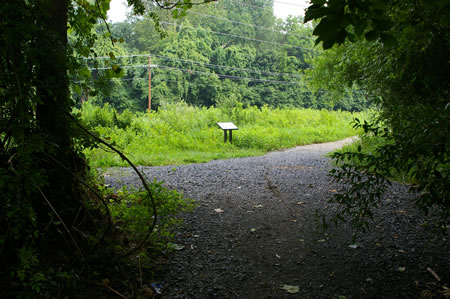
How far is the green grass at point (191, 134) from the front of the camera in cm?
1027

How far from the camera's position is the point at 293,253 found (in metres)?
3.66

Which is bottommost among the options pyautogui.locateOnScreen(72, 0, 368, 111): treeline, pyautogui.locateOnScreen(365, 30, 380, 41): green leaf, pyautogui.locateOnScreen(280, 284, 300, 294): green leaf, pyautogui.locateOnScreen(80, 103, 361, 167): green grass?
pyautogui.locateOnScreen(280, 284, 300, 294): green leaf

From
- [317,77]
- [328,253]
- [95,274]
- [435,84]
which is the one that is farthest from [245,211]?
[317,77]

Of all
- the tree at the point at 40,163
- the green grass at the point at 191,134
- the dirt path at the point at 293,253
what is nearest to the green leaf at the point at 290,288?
the dirt path at the point at 293,253

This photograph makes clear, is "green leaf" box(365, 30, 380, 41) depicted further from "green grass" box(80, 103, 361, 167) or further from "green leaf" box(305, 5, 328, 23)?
"green grass" box(80, 103, 361, 167)

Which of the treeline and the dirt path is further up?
the treeline

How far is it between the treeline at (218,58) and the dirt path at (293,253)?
2125 centimetres

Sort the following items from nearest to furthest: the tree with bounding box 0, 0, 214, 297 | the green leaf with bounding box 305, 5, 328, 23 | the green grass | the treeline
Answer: the green leaf with bounding box 305, 5, 328, 23 < the tree with bounding box 0, 0, 214, 297 < the green grass < the treeline

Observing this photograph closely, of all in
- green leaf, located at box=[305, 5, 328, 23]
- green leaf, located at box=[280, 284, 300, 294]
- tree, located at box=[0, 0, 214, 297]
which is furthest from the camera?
green leaf, located at box=[280, 284, 300, 294]

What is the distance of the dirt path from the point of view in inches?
115

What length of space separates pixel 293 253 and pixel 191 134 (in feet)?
35.2

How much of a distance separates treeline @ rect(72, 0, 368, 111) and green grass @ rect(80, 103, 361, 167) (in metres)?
7.32

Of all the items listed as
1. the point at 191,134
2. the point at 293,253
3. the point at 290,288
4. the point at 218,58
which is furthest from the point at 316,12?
the point at 218,58

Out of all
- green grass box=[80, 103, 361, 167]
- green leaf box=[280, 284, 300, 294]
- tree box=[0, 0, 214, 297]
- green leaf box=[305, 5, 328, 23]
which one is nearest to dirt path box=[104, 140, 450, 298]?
green leaf box=[280, 284, 300, 294]
